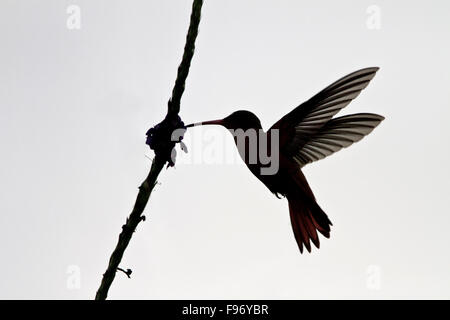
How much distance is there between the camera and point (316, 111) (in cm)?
287

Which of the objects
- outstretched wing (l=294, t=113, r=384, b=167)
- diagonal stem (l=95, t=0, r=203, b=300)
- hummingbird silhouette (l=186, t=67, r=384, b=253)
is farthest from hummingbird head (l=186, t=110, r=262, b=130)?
outstretched wing (l=294, t=113, r=384, b=167)

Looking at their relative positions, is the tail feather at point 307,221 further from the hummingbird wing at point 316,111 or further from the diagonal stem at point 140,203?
the diagonal stem at point 140,203

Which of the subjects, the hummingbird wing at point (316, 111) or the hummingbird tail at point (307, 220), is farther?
the hummingbird tail at point (307, 220)

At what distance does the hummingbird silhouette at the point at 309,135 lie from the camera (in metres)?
2.52

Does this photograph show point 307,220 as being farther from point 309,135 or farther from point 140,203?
point 140,203

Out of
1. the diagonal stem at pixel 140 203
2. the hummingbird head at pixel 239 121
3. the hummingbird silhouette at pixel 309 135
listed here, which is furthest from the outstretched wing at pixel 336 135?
the diagonal stem at pixel 140 203

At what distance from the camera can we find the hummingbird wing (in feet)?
8.13

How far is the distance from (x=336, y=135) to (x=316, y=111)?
1.18 ft

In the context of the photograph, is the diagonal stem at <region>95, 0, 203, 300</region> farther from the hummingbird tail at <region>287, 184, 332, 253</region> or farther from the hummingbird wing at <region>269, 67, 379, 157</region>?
the hummingbird tail at <region>287, 184, 332, 253</region>

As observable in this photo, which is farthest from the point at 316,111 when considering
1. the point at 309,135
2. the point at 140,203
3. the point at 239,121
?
the point at 140,203
